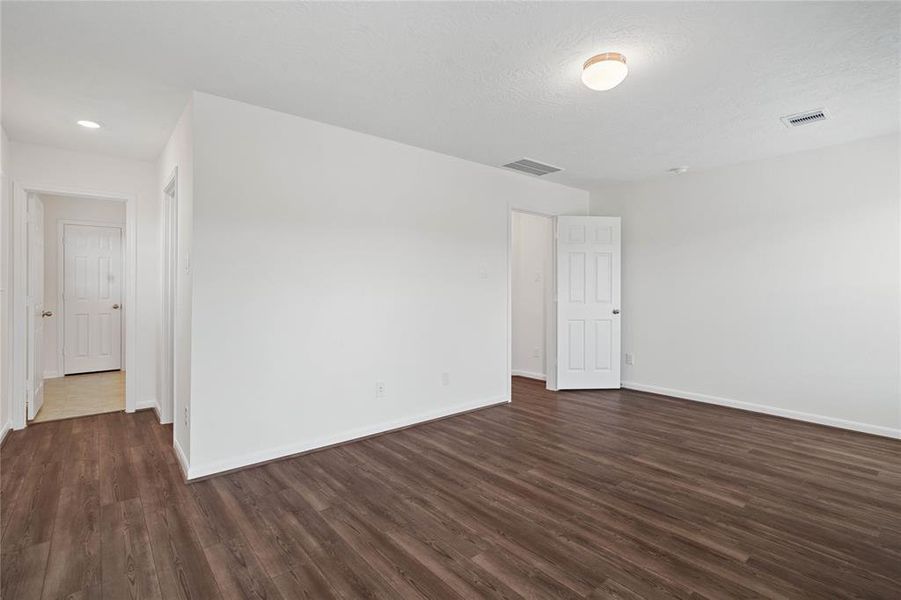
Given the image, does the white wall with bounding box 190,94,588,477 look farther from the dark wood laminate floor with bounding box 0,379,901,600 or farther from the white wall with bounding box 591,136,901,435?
the white wall with bounding box 591,136,901,435

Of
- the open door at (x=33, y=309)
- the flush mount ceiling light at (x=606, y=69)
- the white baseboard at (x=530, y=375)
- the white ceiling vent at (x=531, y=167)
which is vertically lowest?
the white baseboard at (x=530, y=375)

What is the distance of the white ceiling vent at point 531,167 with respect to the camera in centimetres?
450

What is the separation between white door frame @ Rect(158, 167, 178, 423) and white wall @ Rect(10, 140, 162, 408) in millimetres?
406

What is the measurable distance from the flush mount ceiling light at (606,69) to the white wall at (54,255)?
249 inches

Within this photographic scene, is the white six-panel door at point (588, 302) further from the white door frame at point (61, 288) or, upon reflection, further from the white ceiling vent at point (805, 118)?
the white door frame at point (61, 288)

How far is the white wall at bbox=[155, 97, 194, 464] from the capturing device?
2932 millimetres

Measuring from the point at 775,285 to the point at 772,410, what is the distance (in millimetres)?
1274

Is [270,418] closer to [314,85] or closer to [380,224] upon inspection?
[380,224]

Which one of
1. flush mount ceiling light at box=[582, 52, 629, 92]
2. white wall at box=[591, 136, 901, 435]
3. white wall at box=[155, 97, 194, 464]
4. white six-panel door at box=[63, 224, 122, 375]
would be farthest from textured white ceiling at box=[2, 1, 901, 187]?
white six-panel door at box=[63, 224, 122, 375]

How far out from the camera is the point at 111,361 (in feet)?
21.4

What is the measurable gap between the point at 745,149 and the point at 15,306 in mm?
6739

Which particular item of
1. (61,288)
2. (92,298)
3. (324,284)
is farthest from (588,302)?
(61,288)

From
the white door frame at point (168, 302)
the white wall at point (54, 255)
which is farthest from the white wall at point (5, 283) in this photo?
the white wall at point (54, 255)

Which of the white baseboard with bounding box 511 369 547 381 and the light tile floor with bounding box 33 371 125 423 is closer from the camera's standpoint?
the light tile floor with bounding box 33 371 125 423
